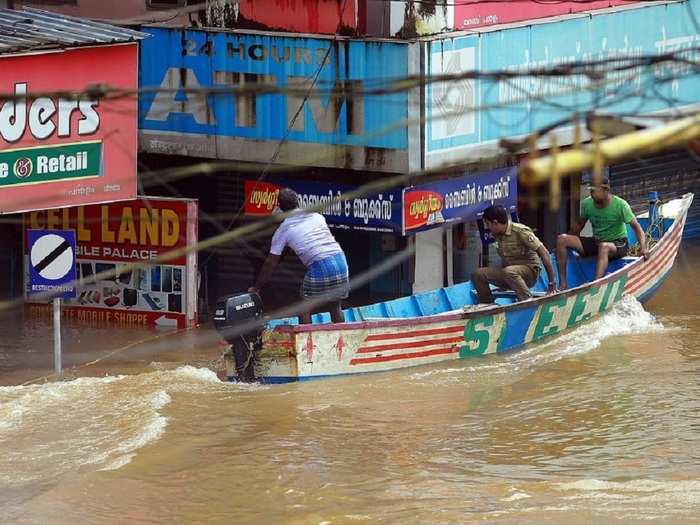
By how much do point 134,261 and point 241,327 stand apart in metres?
3.71

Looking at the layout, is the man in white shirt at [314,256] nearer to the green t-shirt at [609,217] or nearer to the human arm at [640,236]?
the green t-shirt at [609,217]

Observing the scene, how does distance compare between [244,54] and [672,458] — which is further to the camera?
[244,54]

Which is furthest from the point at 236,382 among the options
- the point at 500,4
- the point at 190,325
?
the point at 500,4

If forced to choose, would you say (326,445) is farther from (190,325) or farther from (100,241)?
(100,241)

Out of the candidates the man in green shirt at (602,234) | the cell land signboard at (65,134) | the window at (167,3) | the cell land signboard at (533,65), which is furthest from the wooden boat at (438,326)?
the window at (167,3)

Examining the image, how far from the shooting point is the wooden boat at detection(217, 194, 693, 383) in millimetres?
13891

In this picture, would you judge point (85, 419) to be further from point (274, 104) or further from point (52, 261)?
point (274, 104)

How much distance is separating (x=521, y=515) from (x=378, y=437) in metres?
2.35

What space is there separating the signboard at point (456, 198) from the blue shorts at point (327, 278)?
2624mm

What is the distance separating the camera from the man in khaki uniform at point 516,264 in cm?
1562

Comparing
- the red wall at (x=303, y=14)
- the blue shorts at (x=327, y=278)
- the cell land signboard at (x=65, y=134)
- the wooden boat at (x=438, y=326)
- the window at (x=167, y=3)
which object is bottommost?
the wooden boat at (x=438, y=326)

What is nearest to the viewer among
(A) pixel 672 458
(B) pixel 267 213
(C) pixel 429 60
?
(A) pixel 672 458

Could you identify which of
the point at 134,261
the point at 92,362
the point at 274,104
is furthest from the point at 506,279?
the point at 92,362

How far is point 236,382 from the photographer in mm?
13984
